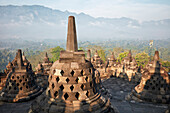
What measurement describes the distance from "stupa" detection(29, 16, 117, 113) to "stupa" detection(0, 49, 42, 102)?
16.8 ft

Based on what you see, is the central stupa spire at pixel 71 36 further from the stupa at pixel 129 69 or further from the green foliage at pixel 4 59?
the green foliage at pixel 4 59

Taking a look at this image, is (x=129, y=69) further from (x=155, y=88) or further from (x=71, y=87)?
(x=71, y=87)

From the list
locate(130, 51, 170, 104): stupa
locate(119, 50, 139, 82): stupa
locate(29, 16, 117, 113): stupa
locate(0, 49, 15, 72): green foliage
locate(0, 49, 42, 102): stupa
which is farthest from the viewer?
locate(0, 49, 15, 72): green foliage

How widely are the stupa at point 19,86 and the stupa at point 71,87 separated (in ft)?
16.8

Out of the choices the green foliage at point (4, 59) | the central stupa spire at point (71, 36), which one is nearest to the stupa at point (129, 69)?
the central stupa spire at point (71, 36)

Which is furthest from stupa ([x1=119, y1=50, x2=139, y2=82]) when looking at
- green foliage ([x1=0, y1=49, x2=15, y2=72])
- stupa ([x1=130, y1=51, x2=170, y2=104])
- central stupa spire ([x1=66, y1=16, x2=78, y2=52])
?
green foliage ([x1=0, y1=49, x2=15, y2=72])

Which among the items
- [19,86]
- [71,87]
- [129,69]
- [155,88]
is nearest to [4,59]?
[129,69]

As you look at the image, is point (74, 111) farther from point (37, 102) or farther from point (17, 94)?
point (17, 94)

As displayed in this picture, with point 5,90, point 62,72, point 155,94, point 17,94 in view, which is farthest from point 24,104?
point 155,94

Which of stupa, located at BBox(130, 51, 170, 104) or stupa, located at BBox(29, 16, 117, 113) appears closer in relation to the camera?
stupa, located at BBox(29, 16, 117, 113)

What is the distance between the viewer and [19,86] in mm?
11336

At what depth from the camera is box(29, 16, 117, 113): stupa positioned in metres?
6.18

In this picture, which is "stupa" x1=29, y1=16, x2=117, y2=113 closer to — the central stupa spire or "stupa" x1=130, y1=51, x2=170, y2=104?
the central stupa spire

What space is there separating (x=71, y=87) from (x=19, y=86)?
7.17 metres
